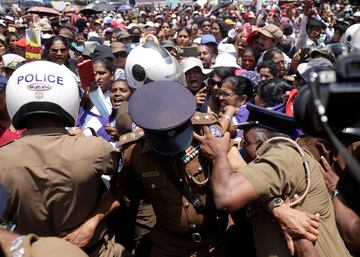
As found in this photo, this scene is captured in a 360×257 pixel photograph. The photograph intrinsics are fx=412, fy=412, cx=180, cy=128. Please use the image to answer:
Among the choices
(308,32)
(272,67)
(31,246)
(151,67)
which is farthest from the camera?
(308,32)

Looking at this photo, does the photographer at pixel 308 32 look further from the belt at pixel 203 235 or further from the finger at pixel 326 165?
the belt at pixel 203 235

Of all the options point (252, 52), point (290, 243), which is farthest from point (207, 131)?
point (252, 52)

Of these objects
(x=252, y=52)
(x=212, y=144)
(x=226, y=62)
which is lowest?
(x=252, y=52)

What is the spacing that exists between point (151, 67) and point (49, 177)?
1.19 metres

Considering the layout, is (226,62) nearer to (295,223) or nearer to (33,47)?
(33,47)

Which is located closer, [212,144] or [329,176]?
[212,144]

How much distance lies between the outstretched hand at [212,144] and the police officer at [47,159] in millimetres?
505

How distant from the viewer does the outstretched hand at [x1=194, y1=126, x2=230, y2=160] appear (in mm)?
2146

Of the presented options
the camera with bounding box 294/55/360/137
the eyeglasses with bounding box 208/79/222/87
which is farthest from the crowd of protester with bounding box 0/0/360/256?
the camera with bounding box 294/55/360/137

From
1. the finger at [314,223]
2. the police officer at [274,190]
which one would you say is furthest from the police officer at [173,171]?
the finger at [314,223]

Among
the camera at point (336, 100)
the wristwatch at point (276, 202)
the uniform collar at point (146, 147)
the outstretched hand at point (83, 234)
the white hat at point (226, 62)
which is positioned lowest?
the white hat at point (226, 62)

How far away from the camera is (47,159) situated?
1933mm

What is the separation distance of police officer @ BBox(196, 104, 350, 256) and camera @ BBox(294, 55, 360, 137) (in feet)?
2.73

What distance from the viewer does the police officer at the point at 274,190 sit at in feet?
6.16
